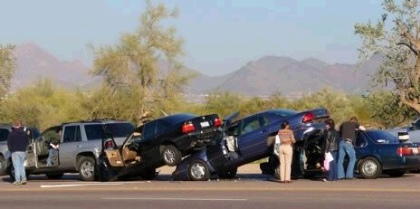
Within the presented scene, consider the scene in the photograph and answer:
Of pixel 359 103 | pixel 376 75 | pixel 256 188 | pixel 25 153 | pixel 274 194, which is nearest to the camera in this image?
pixel 274 194

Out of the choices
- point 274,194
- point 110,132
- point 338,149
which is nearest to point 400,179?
point 338,149

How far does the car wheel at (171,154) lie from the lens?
76.5 ft

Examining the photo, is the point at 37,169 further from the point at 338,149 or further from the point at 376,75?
the point at 376,75

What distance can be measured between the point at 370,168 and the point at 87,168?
8.55 metres

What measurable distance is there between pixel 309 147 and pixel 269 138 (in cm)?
106

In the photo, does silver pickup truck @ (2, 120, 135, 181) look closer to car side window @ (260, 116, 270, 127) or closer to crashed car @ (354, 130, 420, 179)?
car side window @ (260, 116, 270, 127)

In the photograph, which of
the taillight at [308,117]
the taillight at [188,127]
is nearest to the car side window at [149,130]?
the taillight at [188,127]

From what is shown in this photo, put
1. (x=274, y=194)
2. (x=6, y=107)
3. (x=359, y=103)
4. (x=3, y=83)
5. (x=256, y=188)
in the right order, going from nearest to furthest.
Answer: (x=274, y=194) → (x=256, y=188) → (x=3, y=83) → (x=6, y=107) → (x=359, y=103)

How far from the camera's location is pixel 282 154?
21.3 meters

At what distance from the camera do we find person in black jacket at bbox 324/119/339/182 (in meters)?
21.4

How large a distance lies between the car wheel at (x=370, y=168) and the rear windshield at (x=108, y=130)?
23.7 feet

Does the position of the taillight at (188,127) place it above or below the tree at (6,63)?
below

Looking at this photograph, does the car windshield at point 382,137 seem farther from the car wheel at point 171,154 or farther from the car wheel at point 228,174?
the car wheel at point 171,154

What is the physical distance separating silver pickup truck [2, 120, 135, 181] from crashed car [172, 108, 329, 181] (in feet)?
10.1
